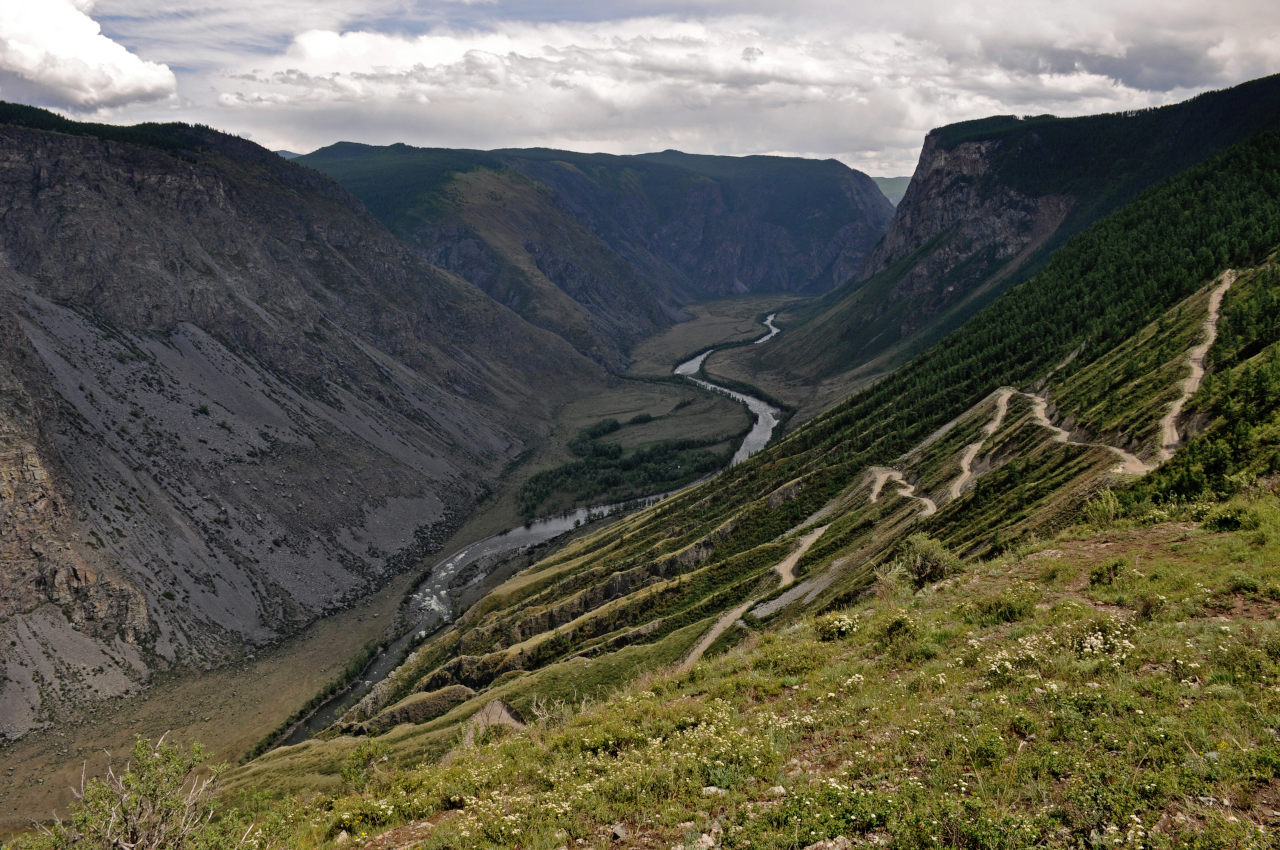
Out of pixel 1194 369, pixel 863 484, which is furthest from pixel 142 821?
pixel 863 484

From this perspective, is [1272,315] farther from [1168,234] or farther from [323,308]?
[323,308]

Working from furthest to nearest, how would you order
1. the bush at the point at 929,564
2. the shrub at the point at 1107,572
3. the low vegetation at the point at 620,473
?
the low vegetation at the point at 620,473, the bush at the point at 929,564, the shrub at the point at 1107,572

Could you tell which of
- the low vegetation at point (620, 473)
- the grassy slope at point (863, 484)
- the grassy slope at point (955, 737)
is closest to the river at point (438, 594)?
the low vegetation at point (620, 473)

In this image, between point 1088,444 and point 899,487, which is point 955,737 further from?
point 899,487

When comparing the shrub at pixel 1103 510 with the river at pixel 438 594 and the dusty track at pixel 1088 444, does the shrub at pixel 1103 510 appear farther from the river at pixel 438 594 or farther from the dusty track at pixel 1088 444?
the river at pixel 438 594

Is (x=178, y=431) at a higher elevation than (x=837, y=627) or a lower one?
lower

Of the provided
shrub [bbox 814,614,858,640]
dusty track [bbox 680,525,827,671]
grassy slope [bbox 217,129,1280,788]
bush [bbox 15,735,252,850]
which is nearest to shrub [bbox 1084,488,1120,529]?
grassy slope [bbox 217,129,1280,788]

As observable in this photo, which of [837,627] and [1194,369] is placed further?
[1194,369]
